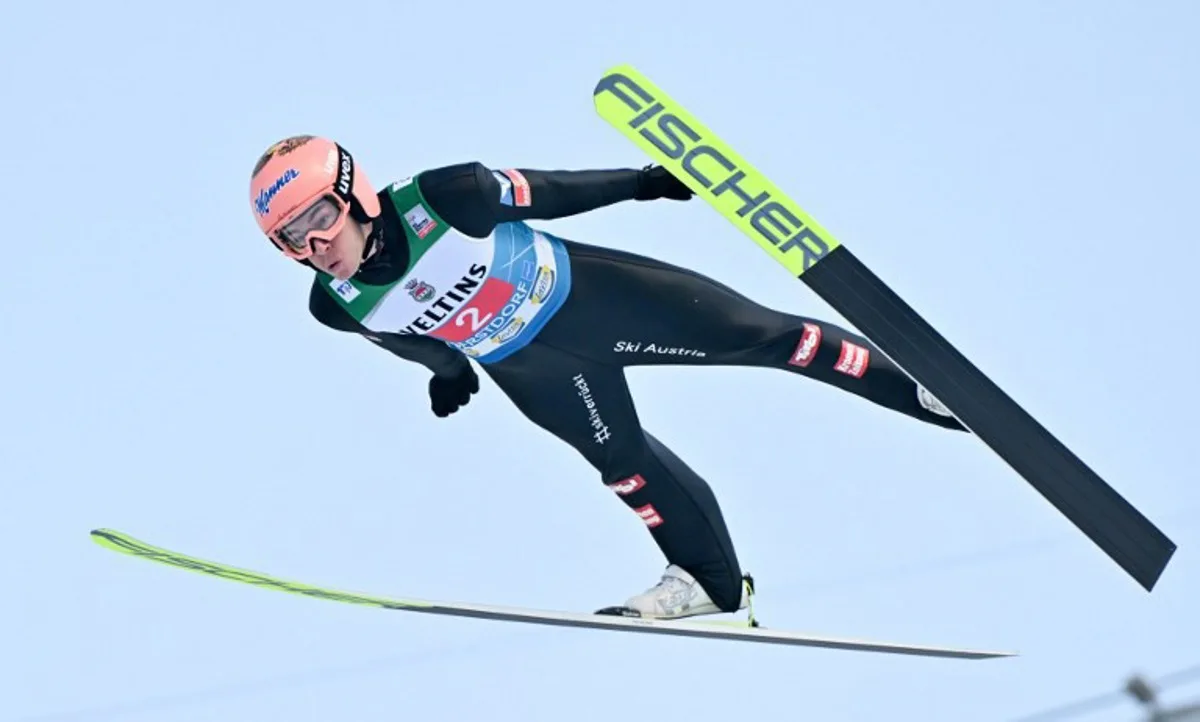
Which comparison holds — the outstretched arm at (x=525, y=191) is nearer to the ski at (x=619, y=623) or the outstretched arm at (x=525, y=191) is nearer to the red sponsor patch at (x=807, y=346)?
the red sponsor patch at (x=807, y=346)

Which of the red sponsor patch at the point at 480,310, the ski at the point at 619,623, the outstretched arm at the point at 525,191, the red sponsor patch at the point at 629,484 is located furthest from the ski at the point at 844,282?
the red sponsor patch at the point at 629,484

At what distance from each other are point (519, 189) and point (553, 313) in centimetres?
48

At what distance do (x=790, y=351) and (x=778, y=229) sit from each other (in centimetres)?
114

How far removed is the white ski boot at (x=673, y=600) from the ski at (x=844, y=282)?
1.50 metres

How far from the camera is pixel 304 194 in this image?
5.34m

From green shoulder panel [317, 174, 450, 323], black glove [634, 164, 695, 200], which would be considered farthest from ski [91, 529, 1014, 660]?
black glove [634, 164, 695, 200]

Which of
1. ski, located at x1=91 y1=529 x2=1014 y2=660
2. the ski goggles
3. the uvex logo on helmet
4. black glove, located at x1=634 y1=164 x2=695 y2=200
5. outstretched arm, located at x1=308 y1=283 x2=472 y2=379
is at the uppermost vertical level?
the uvex logo on helmet

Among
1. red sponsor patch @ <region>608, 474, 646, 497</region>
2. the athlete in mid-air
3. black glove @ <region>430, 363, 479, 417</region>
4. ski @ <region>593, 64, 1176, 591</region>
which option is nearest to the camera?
ski @ <region>593, 64, 1176, 591</region>

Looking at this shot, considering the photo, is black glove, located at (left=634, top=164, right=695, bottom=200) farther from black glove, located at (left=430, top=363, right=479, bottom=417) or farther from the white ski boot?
the white ski boot

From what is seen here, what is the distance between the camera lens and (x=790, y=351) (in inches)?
237

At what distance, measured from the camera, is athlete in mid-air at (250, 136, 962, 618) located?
17.9ft

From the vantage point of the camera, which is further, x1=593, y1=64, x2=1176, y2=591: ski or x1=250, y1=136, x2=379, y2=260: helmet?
x1=250, y1=136, x2=379, y2=260: helmet

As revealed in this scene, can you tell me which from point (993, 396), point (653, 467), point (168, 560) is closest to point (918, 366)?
point (993, 396)

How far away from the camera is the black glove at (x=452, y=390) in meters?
6.24
